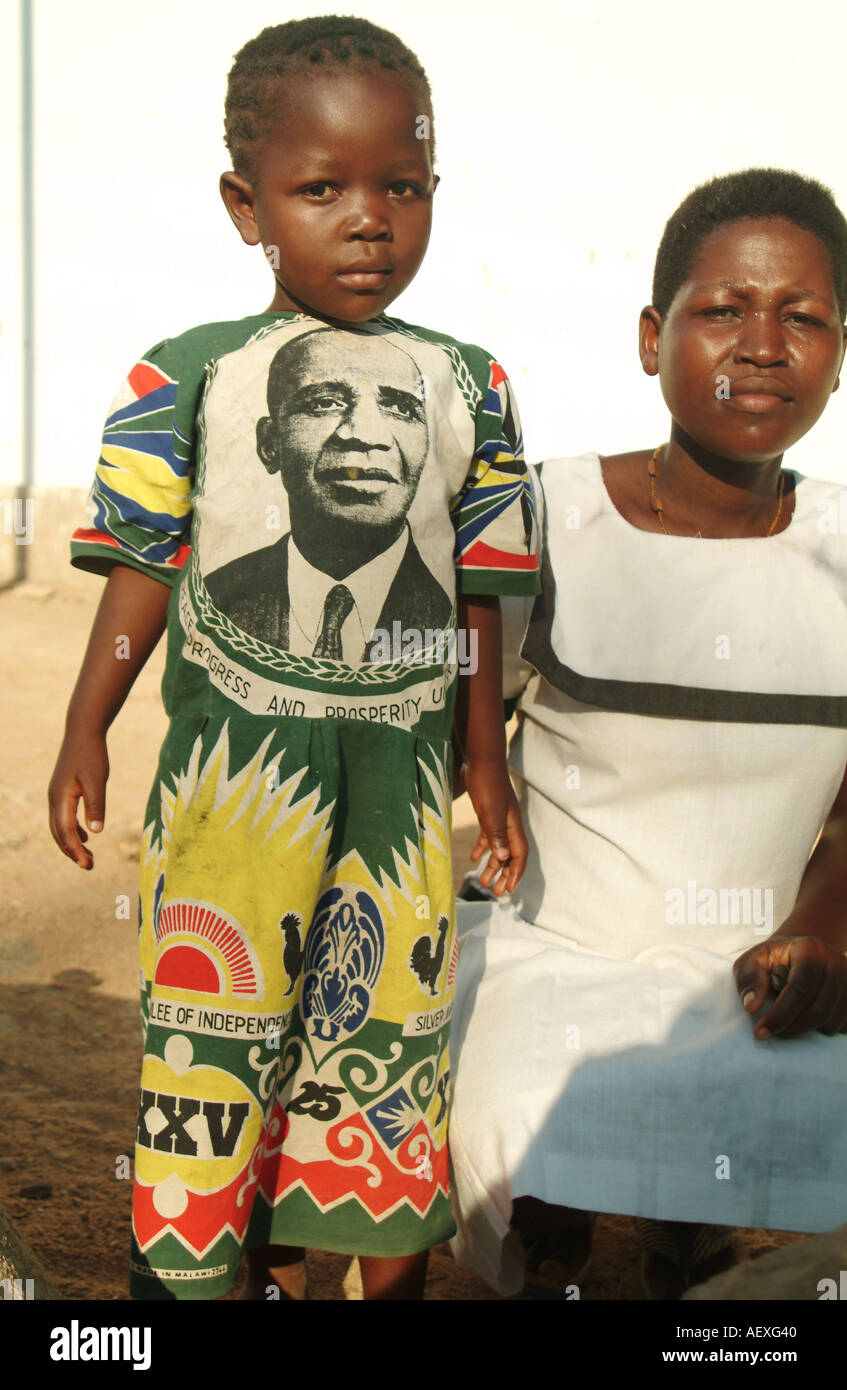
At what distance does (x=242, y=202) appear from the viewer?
1.76 metres

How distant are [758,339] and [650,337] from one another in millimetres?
291

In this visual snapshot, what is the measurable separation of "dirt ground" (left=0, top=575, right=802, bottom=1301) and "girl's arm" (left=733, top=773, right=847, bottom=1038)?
677 millimetres

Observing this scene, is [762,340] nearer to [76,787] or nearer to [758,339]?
[758,339]

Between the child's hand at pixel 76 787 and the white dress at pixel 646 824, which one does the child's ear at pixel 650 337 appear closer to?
the white dress at pixel 646 824

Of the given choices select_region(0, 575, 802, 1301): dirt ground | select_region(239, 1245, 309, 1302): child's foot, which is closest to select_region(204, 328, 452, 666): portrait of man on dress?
select_region(239, 1245, 309, 1302): child's foot

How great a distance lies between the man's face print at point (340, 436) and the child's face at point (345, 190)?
73 mm

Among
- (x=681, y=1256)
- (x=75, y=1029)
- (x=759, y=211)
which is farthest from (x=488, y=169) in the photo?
(x=681, y=1256)

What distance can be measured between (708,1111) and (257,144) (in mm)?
1499

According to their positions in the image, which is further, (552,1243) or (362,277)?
(552,1243)

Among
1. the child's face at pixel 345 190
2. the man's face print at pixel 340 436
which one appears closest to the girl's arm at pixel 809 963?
the man's face print at pixel 340 436

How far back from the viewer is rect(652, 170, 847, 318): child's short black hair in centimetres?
205

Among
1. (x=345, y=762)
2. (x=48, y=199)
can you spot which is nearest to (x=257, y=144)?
(x=345, y=762)

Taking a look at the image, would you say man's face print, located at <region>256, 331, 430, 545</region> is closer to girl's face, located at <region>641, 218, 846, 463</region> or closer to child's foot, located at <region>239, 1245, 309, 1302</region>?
girl's face, located at <region>641, 218, 846, 463</region>

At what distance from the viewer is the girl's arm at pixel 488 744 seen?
6.32ft
